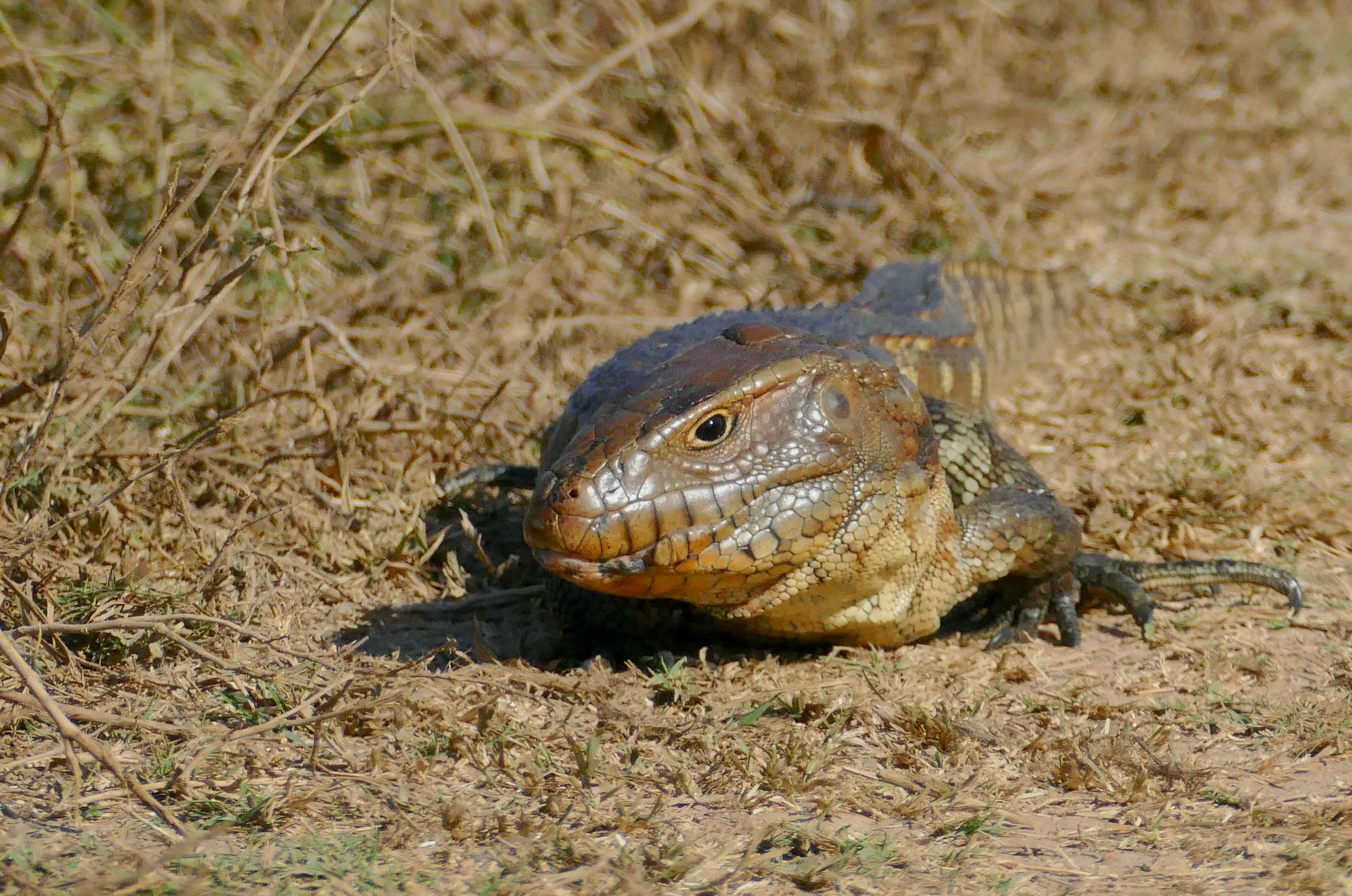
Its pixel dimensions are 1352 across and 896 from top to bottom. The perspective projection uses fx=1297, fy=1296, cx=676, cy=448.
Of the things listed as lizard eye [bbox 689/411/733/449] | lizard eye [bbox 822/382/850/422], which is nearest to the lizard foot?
lizard eye [bbox 822/382/850/422]

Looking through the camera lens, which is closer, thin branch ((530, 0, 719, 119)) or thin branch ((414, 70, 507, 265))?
thin branch ((414, 70, 507, 265))

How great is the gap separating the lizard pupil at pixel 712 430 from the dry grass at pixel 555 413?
2.53 ft

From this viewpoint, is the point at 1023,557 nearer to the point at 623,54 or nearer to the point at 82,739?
the point at 82,739

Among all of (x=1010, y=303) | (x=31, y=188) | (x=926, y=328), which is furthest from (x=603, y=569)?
(x=1010, y=303)

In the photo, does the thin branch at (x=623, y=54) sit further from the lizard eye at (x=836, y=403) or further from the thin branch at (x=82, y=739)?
the thin branch at (x=82, y=739)

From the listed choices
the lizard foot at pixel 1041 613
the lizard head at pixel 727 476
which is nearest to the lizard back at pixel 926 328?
the lizard head at pixel 727 476

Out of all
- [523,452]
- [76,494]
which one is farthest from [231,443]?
[523,452]

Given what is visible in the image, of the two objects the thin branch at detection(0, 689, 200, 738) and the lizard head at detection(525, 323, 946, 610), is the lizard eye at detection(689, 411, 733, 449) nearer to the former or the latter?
the lizard head at detection(525, 323, 946, 610)

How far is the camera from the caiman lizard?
3387mm

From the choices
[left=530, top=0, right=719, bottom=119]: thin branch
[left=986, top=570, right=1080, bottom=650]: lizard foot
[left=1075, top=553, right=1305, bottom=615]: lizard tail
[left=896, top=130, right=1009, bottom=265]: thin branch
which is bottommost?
[left=986, top=570, right=1080, bottom=650]: lizard foot

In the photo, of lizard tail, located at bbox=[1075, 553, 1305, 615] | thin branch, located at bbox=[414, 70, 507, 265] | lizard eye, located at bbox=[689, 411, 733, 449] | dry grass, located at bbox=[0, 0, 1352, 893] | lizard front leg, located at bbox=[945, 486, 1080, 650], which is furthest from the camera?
thin branch, located at bbox=[414, 70, 507, 265]

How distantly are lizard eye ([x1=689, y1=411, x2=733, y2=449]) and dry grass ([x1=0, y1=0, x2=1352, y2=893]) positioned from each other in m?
0.77

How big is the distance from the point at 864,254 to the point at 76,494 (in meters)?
4.31

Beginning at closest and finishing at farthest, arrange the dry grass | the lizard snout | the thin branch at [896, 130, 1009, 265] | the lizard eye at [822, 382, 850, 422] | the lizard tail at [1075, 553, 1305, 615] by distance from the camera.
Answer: the dry grass < the lizard snout < the lizard eye at [822, 382, 850, 422] < the lizard tail at [1075, 553, 1305, 615] < the thin branch at [896, 130, 1009, 265]
